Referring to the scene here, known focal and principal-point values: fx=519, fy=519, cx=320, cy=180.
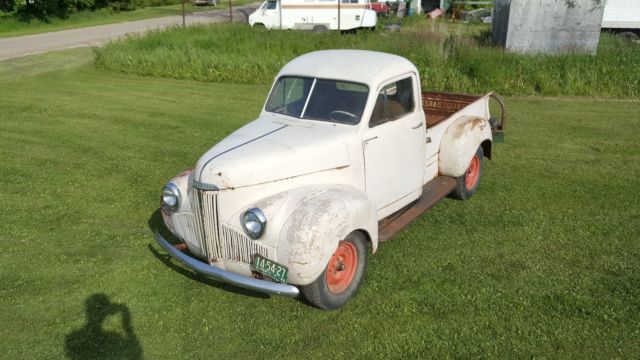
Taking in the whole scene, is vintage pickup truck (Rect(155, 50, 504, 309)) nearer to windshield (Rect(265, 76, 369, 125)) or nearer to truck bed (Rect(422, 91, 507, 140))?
windshield (Rect(265, 76, 369, 125))

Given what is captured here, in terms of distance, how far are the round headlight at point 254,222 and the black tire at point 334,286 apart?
61cm

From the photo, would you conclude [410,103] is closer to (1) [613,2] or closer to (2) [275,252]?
(2) [275,252]

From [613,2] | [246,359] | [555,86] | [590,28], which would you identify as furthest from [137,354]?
[613,2]

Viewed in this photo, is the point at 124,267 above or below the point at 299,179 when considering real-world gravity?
below

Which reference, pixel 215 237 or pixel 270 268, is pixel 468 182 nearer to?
pixel 270 268

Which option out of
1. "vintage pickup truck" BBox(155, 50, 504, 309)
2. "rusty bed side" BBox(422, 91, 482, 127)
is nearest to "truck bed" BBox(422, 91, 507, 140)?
"rusty bed side" BBox(422, 91, 482, 127)

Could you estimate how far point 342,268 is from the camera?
4.48 meters

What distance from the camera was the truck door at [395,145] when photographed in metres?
4.98

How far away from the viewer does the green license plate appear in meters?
3.95

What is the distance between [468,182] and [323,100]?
269 cm

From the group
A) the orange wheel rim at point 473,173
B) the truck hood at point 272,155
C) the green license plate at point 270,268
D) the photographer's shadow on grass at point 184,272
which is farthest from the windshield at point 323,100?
the orange wheel rim at point 473,173

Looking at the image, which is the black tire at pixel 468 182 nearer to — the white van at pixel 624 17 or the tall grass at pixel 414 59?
the tall grass at pixel 414 59

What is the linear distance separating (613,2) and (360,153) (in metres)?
20.4

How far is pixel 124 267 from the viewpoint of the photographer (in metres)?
5.11
